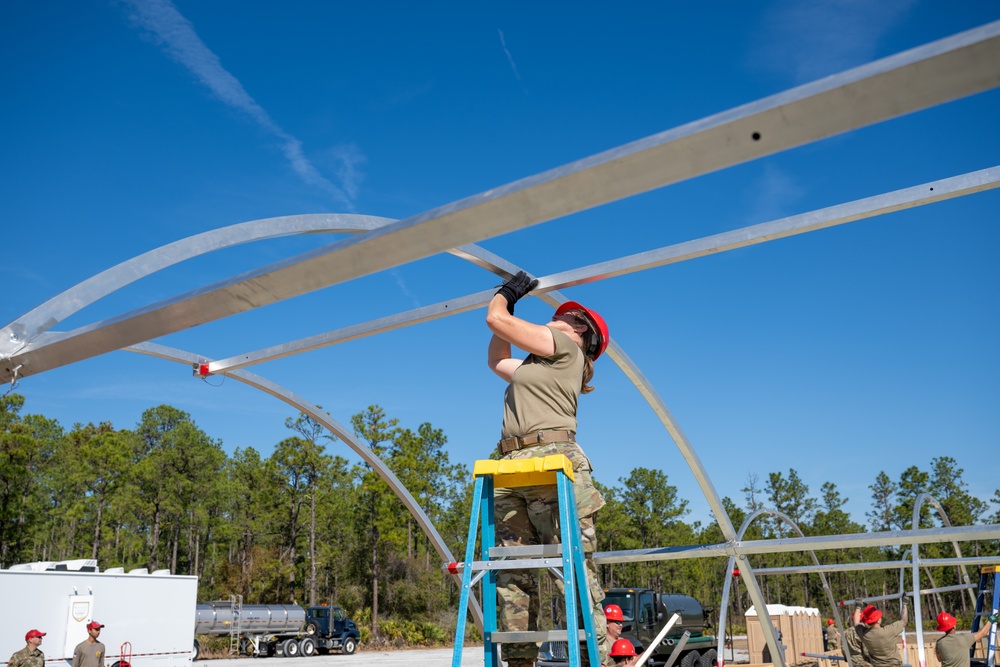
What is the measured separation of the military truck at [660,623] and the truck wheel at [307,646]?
1953 cm

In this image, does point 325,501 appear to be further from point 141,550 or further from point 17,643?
point 17,643

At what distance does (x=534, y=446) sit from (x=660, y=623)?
41.8ft

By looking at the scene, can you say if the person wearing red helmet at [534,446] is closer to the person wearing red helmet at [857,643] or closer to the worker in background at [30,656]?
the person wearing red helmet at [857,643]

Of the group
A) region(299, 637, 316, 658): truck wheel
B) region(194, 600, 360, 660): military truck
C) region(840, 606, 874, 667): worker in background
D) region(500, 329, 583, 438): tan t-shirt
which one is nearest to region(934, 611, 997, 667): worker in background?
region(840, 606, 874, 667): worker in background

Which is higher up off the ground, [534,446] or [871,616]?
[534,446]

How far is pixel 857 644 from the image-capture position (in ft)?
44.6

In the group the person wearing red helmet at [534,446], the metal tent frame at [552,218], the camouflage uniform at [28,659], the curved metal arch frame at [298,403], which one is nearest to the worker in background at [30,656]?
the camouflage uniform at [28,659]

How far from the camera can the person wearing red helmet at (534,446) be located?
376 centimetres

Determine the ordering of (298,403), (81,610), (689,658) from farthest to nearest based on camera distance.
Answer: (689,658)
(81,610)
(298,403)

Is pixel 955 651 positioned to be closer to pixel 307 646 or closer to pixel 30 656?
pixel 30 656

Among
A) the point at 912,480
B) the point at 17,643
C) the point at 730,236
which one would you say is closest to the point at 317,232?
the point at 730,236

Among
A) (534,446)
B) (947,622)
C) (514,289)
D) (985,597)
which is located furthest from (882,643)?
(514,289)

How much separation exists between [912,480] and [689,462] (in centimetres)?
4763

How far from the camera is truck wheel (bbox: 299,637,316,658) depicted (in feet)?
103
